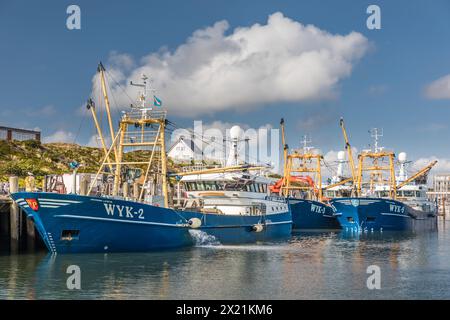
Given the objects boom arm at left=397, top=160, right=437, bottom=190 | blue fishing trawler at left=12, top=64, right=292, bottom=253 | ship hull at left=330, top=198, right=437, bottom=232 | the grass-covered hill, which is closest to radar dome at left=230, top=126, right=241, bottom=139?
blue fishing trawler at left=12, top=64, right=292, bottom=253

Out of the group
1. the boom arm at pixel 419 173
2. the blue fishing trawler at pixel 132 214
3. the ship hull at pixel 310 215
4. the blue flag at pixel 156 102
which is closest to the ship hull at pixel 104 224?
the blue fishing trawler at pixel 132 214

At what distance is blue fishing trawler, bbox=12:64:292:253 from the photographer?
27.8 m

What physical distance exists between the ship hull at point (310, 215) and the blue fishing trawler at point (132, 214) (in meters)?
20.3

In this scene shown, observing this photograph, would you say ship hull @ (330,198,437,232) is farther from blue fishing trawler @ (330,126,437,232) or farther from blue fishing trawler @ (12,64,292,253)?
blue fishing trawler @ (12,64,292,253)

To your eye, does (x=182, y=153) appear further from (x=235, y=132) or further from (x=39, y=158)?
(x=235, y=132)

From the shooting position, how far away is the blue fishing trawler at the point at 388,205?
5797 cm

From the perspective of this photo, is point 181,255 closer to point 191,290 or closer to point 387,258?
point 191,290

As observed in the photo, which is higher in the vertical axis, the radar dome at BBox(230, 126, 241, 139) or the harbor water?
the radar dome at BBox(230, 126, 241, 139)

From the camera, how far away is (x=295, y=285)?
74.0ft

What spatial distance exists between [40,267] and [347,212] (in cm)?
3894

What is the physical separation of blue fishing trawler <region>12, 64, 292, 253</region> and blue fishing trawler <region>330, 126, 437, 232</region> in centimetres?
1770

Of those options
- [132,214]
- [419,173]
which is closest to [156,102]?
[132,214]

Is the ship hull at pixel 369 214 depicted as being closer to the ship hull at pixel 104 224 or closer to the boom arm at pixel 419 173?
the boom arm at pixel 419 173

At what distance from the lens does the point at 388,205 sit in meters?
59.4
